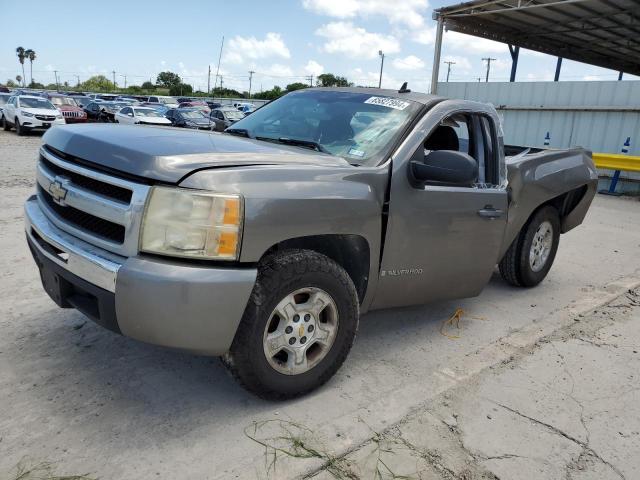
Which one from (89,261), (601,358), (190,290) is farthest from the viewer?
(601,358)

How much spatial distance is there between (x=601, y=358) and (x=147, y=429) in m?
3.06

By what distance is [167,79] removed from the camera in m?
105

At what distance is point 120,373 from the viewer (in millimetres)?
3121

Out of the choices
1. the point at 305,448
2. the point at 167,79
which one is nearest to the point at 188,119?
the point at 305,448

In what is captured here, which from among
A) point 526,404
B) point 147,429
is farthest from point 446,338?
point 147,429

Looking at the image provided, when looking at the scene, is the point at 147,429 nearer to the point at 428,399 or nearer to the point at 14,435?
the point at 14,435

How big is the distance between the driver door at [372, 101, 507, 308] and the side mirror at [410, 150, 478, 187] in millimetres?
72

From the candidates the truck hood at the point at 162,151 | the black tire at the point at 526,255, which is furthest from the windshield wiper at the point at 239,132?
the black tire at the point at 526,255

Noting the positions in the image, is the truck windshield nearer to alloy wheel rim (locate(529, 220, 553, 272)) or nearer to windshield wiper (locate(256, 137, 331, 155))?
windshield wiper (locate(256, 137, 331, 155))

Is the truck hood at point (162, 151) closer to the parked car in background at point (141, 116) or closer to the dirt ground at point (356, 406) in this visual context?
the dirt ground at point (356, 406)

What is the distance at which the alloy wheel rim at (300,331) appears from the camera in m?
2.76

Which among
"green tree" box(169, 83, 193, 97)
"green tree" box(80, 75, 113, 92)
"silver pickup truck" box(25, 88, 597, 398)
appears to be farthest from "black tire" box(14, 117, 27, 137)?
"green tree" box(80, 75, 113, 92)

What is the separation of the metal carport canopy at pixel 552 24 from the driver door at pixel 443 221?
37.5 ft

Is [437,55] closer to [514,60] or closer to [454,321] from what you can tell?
[514,60]
